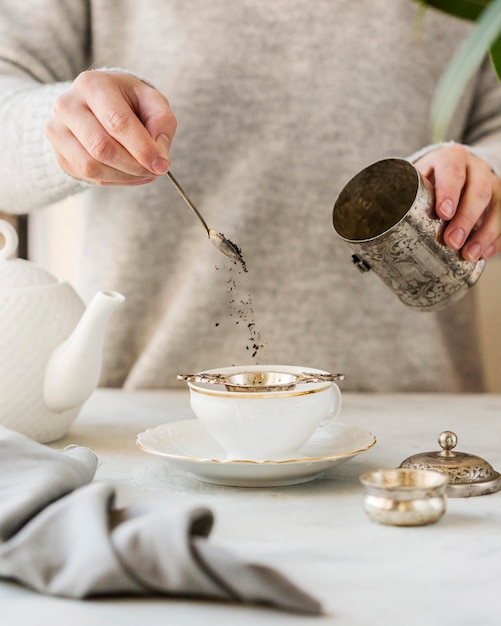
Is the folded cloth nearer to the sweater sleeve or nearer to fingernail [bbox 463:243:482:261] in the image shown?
fingernail [bbox 463:243:482:261]

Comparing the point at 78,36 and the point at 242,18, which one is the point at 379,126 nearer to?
the point at 242,18

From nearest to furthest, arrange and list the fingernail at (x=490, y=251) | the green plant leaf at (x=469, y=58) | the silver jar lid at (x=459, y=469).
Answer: the green plant leaf at (x=469, y=58), the silver jar lid at (x=459, y=469), the fingernail at (x=490, y=251)

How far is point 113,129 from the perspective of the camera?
914 mm

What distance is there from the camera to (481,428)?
3.49 ft

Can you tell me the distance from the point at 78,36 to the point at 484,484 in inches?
43.0

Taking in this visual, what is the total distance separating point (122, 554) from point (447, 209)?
1.79ft

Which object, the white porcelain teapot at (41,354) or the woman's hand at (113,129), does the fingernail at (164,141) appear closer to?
the woman's hand at (113,129)

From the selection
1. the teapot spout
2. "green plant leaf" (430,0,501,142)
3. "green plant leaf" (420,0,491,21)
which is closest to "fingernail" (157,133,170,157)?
the teapot spout

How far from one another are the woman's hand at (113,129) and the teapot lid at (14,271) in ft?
0.37

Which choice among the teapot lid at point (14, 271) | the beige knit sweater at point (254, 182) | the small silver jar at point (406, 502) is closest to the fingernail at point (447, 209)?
the small silver jar at point (406, 502)

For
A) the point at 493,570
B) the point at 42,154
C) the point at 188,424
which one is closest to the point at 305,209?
the point at 42,154

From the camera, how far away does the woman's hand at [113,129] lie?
91 cm

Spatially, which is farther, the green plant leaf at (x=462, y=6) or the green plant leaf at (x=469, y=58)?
the green plant leaf at (x=462, y=6)

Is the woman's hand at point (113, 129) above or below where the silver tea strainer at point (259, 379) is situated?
above
